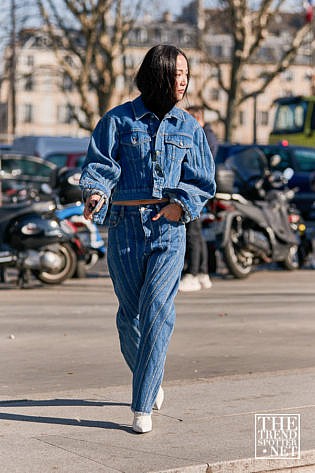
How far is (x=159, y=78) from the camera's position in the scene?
5.87m

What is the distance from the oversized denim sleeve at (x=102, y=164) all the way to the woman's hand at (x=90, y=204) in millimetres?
24

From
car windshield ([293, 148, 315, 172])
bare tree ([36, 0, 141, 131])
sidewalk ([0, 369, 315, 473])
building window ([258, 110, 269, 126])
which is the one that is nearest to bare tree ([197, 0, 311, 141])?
bare tree ([36, 0, 141, 131])

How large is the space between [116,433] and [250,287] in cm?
813

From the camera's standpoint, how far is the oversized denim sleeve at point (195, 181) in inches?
231

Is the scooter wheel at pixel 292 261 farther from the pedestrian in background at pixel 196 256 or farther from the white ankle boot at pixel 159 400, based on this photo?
the white ankle boot at pixel 159 400

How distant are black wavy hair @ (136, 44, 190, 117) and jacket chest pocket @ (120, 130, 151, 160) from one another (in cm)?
16

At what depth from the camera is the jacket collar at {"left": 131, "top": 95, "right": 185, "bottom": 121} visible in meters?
5.93

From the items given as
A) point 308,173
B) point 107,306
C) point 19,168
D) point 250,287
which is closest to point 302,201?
point 308,173

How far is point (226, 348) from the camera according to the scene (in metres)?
9.10

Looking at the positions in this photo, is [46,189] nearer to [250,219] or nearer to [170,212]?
[250,219]

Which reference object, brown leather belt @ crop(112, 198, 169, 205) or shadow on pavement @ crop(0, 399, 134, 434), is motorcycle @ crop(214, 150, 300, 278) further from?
brown leather belt @ crop(112, 198, 169, 205)

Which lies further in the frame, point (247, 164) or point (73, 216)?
point (247, 164)

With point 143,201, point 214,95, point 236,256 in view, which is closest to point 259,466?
point 143,201

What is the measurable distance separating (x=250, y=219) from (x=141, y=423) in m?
9.02
